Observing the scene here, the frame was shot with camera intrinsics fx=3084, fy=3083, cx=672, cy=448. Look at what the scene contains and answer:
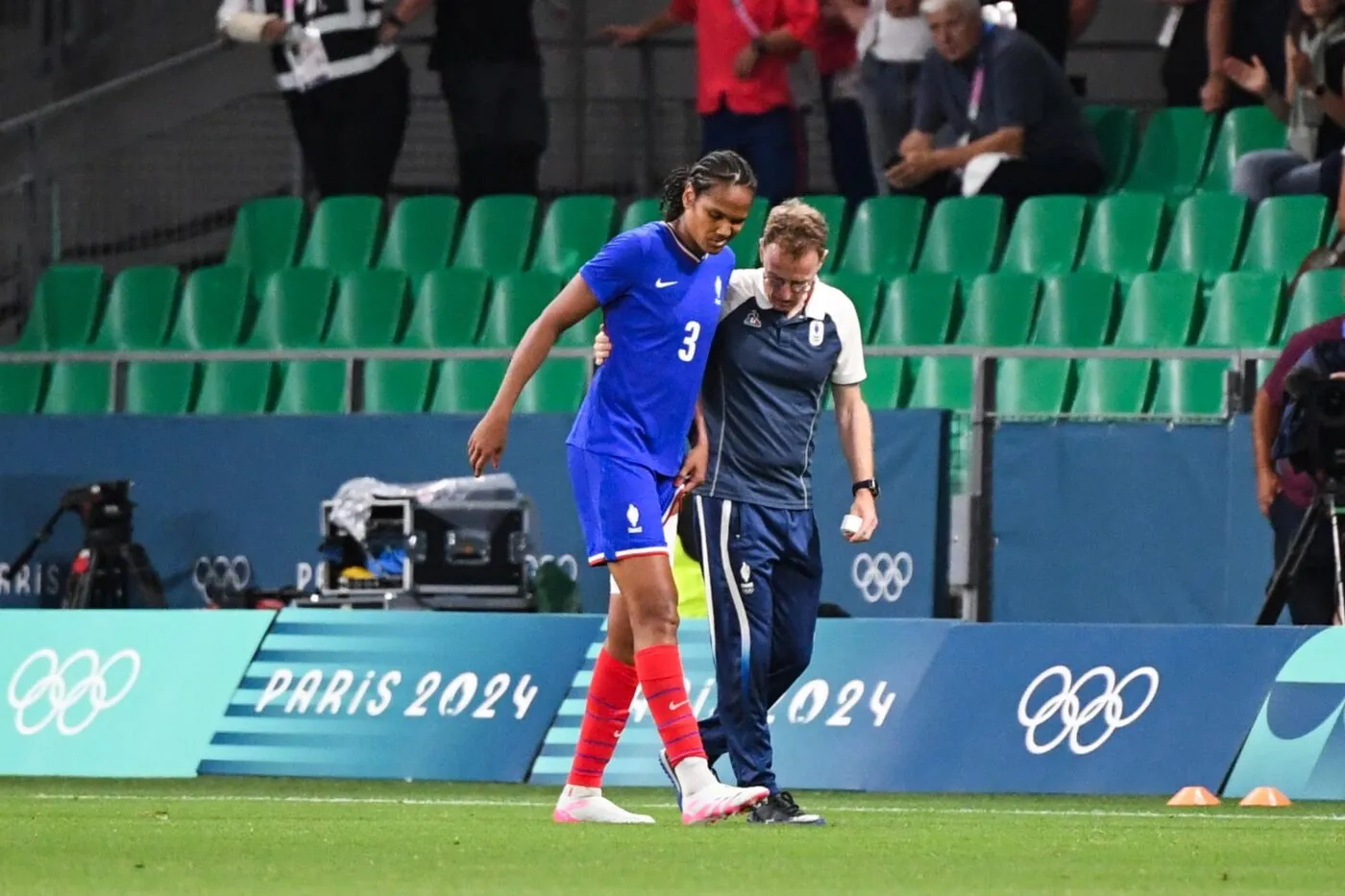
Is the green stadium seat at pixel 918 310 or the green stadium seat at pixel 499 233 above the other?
the green stadium seat at pixel 499 233

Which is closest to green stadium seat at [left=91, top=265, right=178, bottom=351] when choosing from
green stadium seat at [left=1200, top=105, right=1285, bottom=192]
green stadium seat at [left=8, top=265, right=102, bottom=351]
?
green stadium seat at [left=8, top=265, right=102, bottom=351]

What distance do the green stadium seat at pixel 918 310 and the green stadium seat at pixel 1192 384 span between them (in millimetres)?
2067

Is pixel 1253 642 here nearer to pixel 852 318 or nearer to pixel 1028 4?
pixel 852 318

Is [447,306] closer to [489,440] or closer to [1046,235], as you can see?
[1046,235]

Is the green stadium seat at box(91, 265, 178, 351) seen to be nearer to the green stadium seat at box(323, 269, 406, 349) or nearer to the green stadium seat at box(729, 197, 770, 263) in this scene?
the green stadium seat at box(323, 269, 406, 349)

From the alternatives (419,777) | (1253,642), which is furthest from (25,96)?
(1253,642)

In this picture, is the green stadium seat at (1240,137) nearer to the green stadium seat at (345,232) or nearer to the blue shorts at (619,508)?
the green stadium seat at (345,232)

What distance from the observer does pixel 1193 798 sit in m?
11.5

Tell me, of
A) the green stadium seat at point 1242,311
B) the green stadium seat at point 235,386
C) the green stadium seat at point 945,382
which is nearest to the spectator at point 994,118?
the green stadium seat at point 1242,311

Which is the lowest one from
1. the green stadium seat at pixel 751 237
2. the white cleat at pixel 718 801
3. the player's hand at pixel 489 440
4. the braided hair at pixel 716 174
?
the white cleat at pixel 718 801

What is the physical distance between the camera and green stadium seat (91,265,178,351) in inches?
774

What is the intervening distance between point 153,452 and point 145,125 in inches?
183

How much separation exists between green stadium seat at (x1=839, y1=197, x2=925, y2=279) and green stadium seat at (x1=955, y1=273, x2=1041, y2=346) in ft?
4.37

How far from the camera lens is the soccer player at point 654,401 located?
31.0 ft
